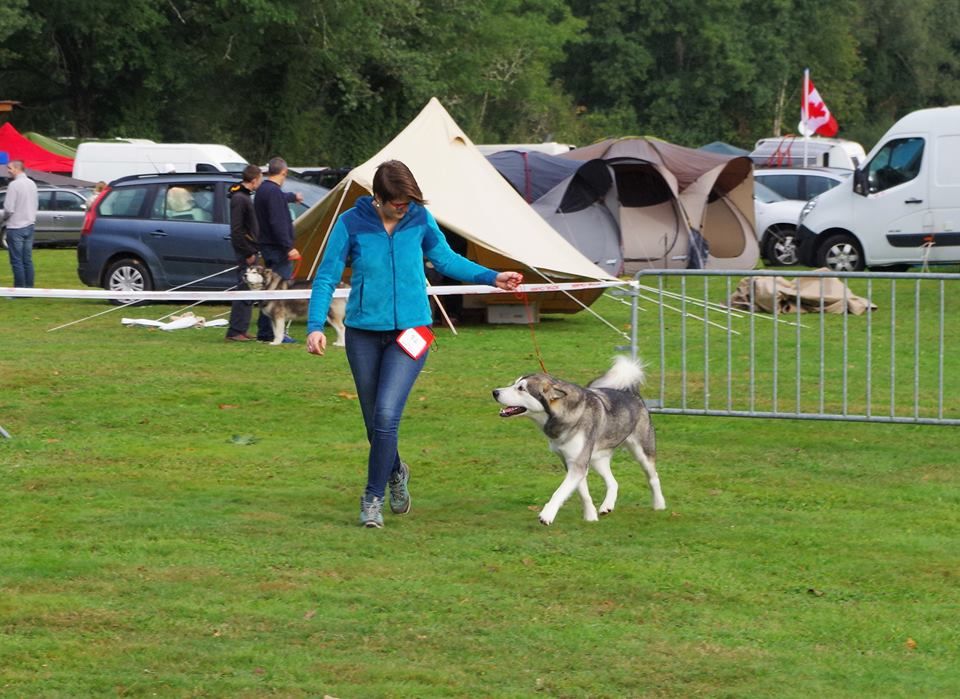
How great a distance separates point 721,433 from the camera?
429 inches

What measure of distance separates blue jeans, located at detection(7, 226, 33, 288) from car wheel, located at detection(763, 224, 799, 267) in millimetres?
12864

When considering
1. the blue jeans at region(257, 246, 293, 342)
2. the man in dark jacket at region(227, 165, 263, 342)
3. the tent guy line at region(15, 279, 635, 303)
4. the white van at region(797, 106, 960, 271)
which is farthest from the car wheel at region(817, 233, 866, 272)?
the tent guy line at region(15, 279, 635, 303)

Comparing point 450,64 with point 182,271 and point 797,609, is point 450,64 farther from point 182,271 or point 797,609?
point 797,609

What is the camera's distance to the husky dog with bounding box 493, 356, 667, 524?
775 centimetres

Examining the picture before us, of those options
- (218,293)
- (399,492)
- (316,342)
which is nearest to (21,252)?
(218,293)

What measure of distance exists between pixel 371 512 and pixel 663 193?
17605 millimetres

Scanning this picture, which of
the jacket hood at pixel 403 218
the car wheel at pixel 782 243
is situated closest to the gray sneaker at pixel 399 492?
the jacket hood at pixel 403 218

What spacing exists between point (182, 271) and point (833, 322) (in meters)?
7.84

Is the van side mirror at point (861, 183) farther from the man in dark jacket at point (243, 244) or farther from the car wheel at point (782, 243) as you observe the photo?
the man in dark jacket at point (243, 244)

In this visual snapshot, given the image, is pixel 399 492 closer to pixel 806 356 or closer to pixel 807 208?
pixel 806 356

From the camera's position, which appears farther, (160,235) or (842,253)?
(842,253)

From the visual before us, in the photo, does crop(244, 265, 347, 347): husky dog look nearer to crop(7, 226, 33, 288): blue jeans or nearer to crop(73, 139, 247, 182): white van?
crop(7, 226, 33, 288): blue jeans

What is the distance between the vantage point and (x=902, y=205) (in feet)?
75.9

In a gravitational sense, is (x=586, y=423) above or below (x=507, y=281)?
below
